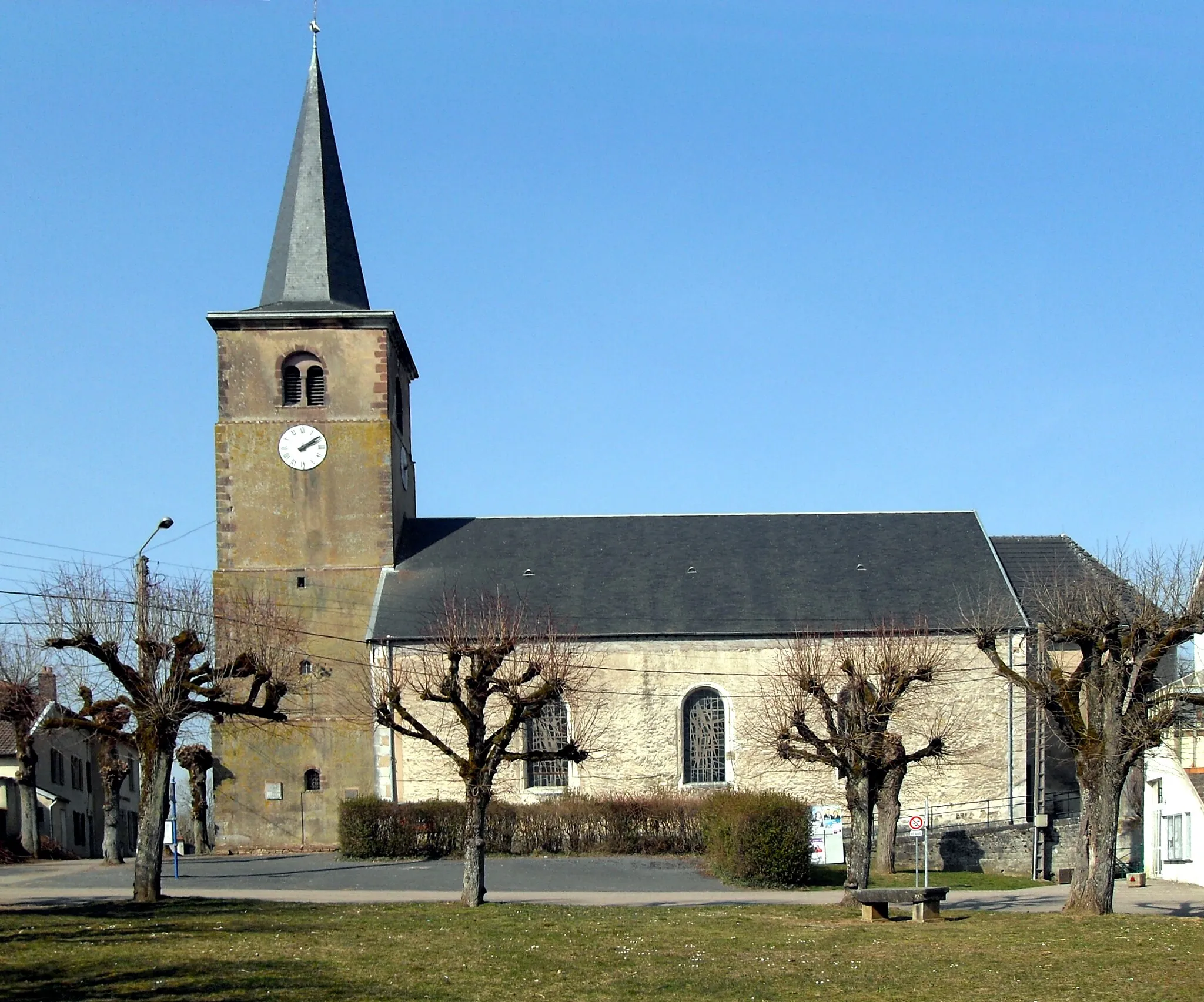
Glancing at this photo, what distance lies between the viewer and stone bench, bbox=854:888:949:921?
19.5 m

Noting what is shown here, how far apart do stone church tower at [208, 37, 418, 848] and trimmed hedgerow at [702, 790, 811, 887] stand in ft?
40.0

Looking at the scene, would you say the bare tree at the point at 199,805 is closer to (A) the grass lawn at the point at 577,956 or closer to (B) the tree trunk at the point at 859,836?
(A) the grass lawn at the point at 577,956

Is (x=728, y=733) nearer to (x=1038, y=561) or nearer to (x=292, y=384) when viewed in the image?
(x=1038, y=561)

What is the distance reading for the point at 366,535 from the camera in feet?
123

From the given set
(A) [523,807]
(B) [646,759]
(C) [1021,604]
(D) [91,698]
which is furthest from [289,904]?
(C) [1021,604]

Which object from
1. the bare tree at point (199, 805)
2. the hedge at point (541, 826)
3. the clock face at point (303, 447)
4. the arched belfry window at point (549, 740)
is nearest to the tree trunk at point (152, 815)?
the hedge at point (541, 826)

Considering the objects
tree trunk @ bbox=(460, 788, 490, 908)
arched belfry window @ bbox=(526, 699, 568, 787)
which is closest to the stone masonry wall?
arched belfry window @ bbox=(526, 699, 568, 787)

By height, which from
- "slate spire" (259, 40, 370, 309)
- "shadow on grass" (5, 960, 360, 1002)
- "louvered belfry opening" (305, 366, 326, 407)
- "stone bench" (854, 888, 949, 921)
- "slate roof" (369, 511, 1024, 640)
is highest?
"slate spire" (259, 40, 370, 309)

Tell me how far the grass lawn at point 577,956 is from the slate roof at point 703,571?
15.9 meters

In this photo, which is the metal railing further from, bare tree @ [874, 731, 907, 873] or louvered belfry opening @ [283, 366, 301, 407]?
louvered belfry opening @ [283, 366, 301, 407]

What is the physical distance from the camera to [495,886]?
2678 cm

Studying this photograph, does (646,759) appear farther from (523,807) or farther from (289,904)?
(289,904)

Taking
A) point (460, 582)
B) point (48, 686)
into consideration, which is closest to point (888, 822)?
point (460, 582)

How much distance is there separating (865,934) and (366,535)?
21.9m
